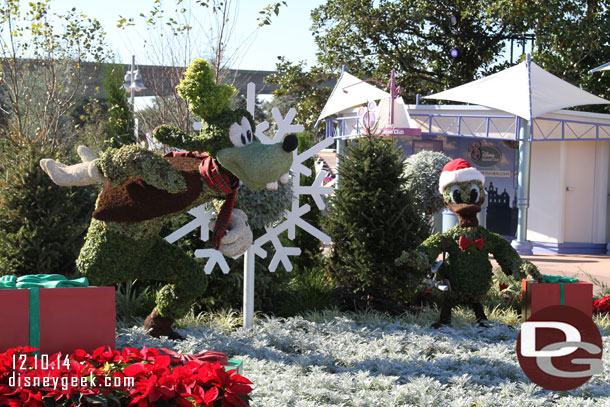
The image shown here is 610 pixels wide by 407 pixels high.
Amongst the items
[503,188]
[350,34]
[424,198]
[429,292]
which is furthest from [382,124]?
[429,292]

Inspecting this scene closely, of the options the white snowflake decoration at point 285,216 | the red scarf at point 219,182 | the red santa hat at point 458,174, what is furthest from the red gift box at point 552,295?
the red scarf at point 219,182

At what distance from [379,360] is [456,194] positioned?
178 centimetres

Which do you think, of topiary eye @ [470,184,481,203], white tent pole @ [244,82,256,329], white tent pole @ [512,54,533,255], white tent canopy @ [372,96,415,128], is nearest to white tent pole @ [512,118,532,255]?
white tent pole @ [512,54,533,255]

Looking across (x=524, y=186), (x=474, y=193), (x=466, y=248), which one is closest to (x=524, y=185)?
(x=524, y=186)

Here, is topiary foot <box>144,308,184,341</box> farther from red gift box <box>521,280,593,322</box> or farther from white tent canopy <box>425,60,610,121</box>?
white tent canopy <box>425,60,610,121</box>

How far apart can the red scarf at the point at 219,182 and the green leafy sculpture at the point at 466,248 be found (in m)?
1.81

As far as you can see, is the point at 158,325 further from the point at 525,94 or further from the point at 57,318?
the point at 525,94

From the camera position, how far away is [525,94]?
12344 mm

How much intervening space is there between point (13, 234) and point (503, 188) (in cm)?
1201

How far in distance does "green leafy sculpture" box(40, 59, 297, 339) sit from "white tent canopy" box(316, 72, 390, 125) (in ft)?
32.6

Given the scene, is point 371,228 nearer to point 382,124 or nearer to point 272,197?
point 272,197

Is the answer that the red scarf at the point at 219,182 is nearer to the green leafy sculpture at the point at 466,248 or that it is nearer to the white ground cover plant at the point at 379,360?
the white ground cover plant at the point at 379,360

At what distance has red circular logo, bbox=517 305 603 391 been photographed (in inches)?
175

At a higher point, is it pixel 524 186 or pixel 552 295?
pixel 524 186
